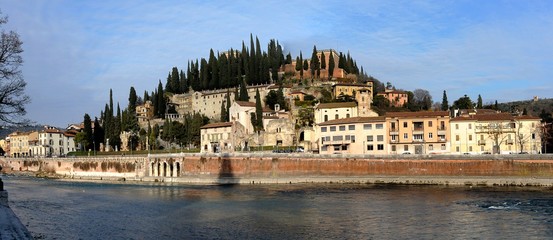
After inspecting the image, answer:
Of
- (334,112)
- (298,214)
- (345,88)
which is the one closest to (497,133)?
(334,112)

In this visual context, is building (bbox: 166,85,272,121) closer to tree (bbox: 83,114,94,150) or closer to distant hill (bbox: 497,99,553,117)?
tree (bbox: 83,114,94,150)

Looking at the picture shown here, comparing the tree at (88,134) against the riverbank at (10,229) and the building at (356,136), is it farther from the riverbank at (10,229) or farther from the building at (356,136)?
the riverbank at (10,229)

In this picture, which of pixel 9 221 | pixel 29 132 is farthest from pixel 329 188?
pixel 29 132

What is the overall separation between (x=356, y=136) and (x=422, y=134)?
8585 mm

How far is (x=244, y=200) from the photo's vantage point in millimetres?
43750

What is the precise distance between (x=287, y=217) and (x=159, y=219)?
831 centimetres

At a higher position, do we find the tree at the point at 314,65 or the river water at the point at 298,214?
the tree at the point at 314,65

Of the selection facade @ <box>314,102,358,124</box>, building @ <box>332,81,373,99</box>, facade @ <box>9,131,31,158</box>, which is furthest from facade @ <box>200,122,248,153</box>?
facade @ <box>9,131,31,158</box>

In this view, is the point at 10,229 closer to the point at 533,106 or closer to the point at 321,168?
the point at 321,168

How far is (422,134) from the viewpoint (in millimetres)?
68750

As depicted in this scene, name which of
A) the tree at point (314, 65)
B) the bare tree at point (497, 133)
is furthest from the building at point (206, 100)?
the bare tree at point (497, 133)

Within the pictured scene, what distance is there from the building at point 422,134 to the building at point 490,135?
1.48 metres

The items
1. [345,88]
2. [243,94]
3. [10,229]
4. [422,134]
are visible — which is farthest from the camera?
[345,88]

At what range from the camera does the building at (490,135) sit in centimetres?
6869
